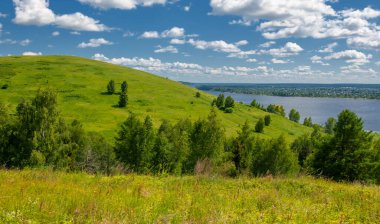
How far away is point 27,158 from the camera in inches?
1727

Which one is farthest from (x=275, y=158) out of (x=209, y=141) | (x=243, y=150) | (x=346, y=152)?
(x=346, y=152)

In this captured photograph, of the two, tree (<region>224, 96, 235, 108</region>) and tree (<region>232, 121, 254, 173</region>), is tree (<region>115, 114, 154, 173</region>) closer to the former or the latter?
tree (<region>232, 121, 254, 173</region>)

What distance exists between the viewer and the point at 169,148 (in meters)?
57.7

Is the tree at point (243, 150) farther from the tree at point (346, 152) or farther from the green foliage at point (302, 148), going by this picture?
the green foliage at point (302, 148)

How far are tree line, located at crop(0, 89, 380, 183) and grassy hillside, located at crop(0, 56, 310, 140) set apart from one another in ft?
122

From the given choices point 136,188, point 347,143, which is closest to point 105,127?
point 347,143

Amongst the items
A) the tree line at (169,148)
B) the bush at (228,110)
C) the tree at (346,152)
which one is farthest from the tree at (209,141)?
the bush at (228,110)

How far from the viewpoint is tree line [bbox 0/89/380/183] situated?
118ft

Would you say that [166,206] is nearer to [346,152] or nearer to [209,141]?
[346,152]

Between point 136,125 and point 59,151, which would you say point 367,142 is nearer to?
point 136,125

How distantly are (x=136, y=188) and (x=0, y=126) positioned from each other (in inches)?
1846

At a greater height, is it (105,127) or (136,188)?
(136,188)

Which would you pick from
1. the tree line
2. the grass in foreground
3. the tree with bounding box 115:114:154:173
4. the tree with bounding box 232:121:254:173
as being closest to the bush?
the tree line

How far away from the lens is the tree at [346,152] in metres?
35.0
